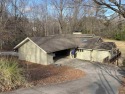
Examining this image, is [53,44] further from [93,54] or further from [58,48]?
[93,54]

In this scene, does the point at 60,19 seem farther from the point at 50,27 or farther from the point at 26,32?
the point at 26,32

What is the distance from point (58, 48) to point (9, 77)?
50.7 feet

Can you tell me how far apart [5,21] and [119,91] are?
29482mm

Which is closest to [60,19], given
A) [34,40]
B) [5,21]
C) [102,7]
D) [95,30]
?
[95,30]

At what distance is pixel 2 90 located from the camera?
1051 centimetres

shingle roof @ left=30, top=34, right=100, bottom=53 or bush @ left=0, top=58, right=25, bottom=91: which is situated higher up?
shingle roof @ left=30, top=34, right=100, bottom=53

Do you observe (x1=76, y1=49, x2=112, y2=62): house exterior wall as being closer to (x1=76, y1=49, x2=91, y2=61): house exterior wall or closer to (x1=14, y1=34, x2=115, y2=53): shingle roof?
(x1=76, y1=49, x2=91, y2=61): house exterior wall

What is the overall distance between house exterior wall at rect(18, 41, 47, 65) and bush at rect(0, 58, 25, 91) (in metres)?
13.0

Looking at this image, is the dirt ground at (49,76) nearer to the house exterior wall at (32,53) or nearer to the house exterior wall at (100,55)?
the house exterior wall at (32,53)

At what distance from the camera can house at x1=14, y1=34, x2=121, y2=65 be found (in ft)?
82.2

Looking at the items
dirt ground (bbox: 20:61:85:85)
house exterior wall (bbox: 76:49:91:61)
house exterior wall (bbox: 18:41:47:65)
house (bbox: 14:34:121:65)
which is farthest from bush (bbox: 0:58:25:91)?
house exterior wall (bbox: 76:49:91:61)

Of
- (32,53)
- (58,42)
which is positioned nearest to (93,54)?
(58,42)

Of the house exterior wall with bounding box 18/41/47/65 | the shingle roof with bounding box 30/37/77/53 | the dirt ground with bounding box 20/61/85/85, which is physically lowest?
the dirt ground with bounding box 20/61/85/85

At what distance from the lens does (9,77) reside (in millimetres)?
10969
